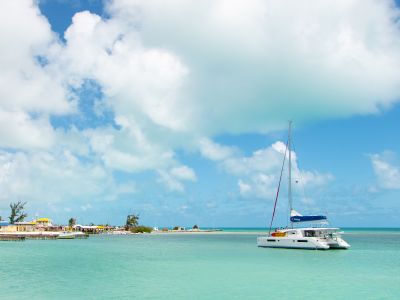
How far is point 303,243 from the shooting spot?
52.4 m

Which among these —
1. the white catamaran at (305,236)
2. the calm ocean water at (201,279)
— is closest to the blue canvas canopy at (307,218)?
the white catamaran at (305,236)

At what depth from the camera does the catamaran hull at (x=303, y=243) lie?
51.8m

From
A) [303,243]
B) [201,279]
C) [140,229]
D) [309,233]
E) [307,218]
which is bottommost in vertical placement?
[201,279]

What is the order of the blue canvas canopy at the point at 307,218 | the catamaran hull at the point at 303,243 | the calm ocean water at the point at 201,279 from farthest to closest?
1. the blue canvas canopy at the point at 307,218
2. the catamaran hull at the point at 303,243
3. the calm ocean water at the point at 201,279

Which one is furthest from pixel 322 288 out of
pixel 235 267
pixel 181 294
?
pixel 235 267

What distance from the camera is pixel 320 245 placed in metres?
51.7

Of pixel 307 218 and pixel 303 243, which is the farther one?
pixel 307 218

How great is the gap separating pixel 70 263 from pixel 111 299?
19.2 meters

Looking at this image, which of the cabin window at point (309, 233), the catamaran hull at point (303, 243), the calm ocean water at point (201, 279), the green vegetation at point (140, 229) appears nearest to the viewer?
the calm ocean water at point (201, 279)

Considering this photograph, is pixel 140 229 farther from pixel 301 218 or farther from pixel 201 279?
pixel 201 279

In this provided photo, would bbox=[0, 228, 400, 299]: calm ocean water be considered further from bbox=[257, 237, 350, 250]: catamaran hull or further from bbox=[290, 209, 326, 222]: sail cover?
bbox=[290, 209, 326, 222]: sail cover

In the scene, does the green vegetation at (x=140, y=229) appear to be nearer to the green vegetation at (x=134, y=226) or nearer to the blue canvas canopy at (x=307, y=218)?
the green vegetation at (x=134, y=226)

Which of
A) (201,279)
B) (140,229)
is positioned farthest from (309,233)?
(140,229)

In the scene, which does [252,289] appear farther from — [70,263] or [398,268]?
[70,263]
